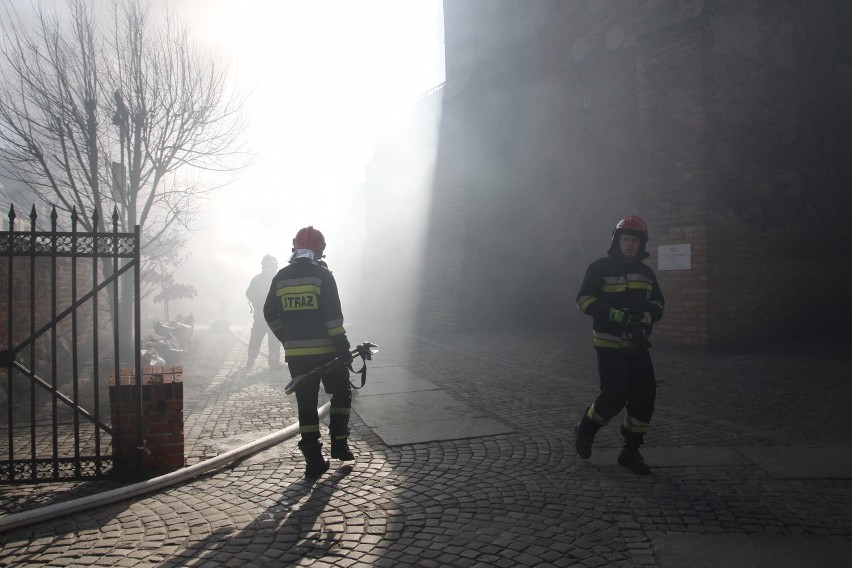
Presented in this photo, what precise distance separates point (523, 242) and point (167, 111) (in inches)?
319

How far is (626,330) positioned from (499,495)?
4.83 feet

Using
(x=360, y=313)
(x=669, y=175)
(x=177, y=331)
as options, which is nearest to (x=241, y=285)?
(x=360, y=313)

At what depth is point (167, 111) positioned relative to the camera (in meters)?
9.52

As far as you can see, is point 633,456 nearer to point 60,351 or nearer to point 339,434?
point 339,434

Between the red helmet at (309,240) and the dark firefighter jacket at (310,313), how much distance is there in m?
0.16

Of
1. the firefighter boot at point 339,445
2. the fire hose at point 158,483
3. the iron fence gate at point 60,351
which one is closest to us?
the fire hose at point 158,483

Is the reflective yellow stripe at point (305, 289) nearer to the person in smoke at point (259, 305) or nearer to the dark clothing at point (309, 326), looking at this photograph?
the dark clothing at point (309, 326)

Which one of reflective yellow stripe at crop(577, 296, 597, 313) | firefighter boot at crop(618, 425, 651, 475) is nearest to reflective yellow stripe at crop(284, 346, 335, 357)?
reflective yellow stripe at crop(577, 296, 597, 313)

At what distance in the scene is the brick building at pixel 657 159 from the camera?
1020cm

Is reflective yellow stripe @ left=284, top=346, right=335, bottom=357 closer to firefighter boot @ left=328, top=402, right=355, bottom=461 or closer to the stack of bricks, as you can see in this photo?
firefighter boot @ left=328, top=402, right=355, bottom=461

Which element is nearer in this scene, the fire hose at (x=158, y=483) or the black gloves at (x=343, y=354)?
the fire hose at (x=158, y=483)

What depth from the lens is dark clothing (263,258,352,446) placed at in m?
4.72

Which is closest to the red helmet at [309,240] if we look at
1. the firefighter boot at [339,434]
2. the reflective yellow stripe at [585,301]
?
the firefighter boot at [339,434]

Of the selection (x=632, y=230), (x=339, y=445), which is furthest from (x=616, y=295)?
(x=339, y=445)
